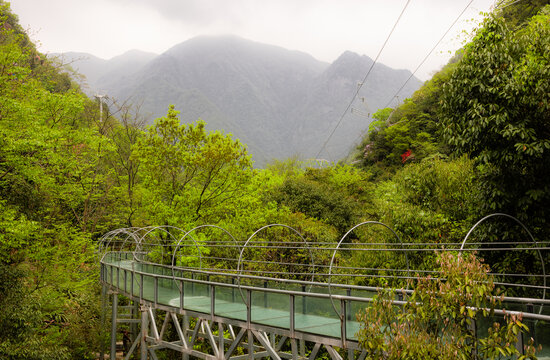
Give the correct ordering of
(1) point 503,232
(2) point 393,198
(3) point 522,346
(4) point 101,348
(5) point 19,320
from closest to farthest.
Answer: (3) point 522,346 < (1) point 503,232 < (5) point 19,320 < (2) point 393,198 < (4) point 101,348

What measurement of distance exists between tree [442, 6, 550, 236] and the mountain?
103959mm

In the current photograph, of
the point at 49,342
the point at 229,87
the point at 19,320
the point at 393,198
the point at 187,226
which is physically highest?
the point at 229,87

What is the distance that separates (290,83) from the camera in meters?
191

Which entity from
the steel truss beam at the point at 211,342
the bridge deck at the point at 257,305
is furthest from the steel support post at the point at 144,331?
the bridge deck at the point at 257,305

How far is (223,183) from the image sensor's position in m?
21.2

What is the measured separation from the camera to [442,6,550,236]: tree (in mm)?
8266

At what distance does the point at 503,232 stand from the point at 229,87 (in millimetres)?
166912

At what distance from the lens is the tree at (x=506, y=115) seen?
8.27 m

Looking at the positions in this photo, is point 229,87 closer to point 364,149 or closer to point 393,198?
point 364,149

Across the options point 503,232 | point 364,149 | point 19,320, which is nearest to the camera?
point 503,232

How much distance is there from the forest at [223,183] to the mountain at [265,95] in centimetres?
9157

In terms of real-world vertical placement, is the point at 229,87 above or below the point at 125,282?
above

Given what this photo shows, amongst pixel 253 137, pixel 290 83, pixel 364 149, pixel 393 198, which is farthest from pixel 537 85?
pixel 290 83

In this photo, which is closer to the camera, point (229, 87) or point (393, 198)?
point (393, 198)
